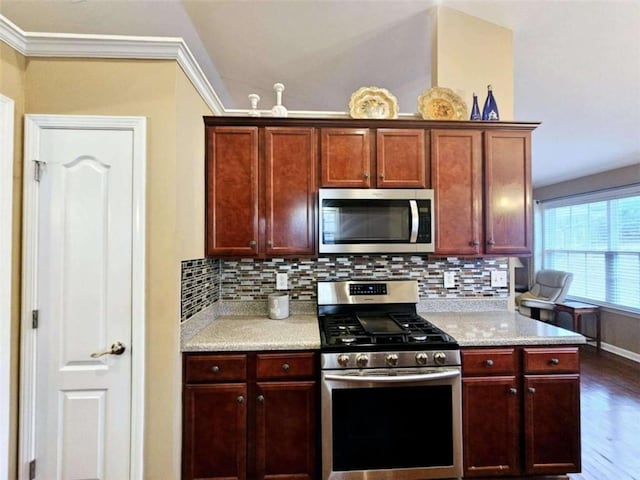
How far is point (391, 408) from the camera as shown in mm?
1887

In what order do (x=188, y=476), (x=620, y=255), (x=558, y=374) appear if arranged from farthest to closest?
(x=620, y=255) → (x=558, y=374) → (x=188, y=476)

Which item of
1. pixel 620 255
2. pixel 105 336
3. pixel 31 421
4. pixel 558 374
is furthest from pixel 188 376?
pixel 620 255

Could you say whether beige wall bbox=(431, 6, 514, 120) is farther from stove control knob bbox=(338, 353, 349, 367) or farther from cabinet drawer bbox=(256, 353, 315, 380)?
cabinet drawer bbox=(256, 353, 315, 380)

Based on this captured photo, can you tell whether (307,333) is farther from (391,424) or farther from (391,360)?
(391,424)

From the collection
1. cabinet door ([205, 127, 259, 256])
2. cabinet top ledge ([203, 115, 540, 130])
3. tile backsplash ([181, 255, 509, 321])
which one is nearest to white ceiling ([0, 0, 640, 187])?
cabinet top ledge ([203, 115, 540, 130])

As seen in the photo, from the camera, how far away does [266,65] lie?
3.25 meters

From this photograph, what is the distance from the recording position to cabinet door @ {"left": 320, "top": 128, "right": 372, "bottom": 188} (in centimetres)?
228

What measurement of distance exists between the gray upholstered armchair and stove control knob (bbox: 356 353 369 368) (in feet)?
15.8

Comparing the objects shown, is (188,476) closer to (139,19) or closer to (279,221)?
(279,221)

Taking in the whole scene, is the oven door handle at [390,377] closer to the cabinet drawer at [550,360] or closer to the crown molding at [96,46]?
the cabinet drawer at [550,360]

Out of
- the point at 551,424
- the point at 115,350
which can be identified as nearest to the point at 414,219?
the point at 551,424

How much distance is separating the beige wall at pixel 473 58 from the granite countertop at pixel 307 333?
1620 millimetres

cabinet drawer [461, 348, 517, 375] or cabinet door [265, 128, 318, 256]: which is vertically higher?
cabinet door [265, 128, 318, 256]

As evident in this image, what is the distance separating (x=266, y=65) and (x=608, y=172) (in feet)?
17.3
